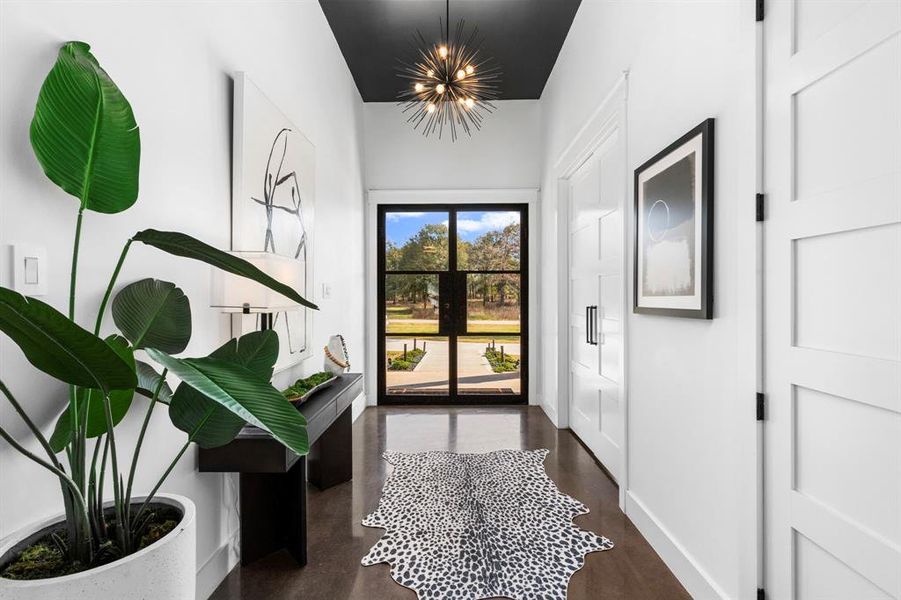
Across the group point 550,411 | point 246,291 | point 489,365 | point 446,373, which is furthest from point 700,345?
point 446,373

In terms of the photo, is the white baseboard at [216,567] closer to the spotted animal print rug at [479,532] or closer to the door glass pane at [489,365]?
the spotted animal print rug at [479,532]

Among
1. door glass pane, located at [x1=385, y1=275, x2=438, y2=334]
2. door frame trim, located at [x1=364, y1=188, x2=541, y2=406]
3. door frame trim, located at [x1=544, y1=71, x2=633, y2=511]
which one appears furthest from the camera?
door glass pane, located at [x1=385, y1=275, x2=438, y2=334]

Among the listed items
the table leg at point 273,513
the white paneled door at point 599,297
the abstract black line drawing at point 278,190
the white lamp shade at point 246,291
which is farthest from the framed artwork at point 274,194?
the white paneled door at point 599,297

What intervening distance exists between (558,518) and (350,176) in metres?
3.39

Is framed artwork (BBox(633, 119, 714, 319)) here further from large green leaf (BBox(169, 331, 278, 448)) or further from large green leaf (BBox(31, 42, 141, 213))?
large green leaf (BBox(31, 42, 141, 213))

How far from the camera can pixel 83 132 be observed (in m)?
0.99

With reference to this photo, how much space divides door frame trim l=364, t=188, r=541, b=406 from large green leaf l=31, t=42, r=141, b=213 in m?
3.85

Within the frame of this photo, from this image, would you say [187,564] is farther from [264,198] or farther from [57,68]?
[264,198]

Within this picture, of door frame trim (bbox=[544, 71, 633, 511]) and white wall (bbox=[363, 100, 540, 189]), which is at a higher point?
white wall (bbox=[363, 100, 540, 189])

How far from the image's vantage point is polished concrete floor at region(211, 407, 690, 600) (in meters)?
1.84

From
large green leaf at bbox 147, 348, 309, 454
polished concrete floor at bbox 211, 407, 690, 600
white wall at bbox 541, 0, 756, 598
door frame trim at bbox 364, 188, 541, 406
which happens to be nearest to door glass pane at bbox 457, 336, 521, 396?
door frame trim at bbox 364, 188, 541, 406

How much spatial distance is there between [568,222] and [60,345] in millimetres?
3838

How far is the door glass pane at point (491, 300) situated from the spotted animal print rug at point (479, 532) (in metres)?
2.09

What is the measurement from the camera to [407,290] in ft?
16.5
